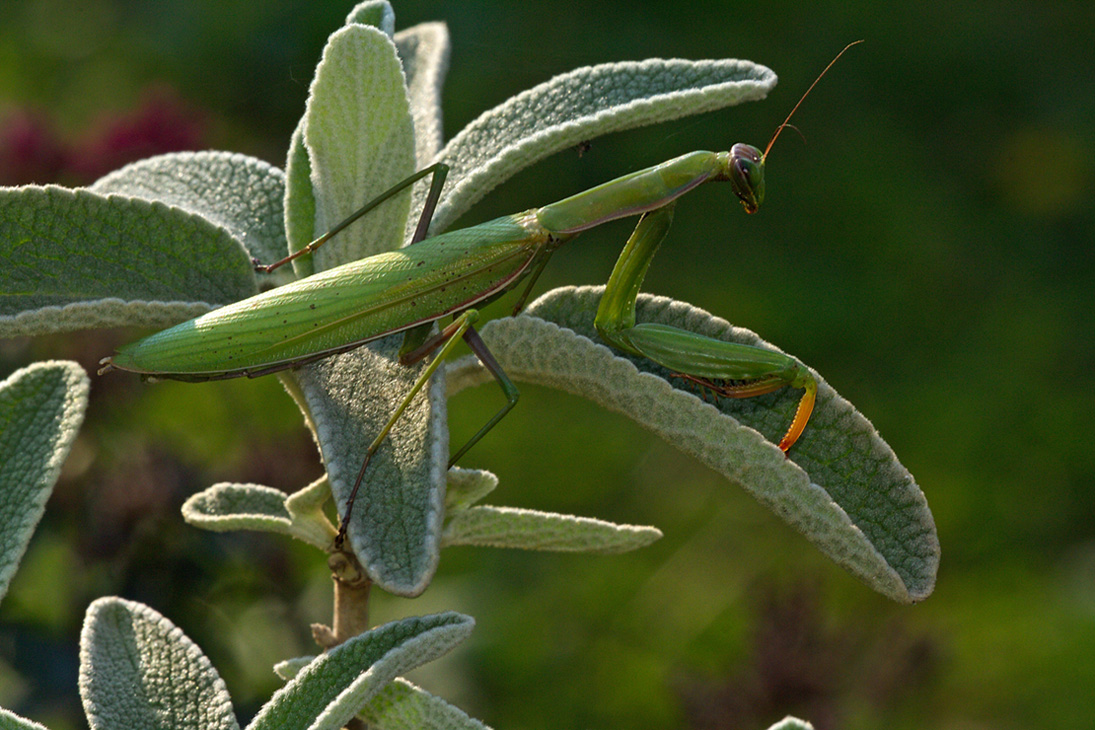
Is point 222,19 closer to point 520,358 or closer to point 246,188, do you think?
point 246,188

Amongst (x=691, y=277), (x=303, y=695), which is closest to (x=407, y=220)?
(x=303, y=695)

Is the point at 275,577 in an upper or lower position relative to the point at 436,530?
lower

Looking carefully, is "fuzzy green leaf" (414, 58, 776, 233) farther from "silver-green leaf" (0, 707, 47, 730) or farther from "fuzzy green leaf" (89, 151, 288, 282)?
"silver-green leaf" (0, 707, 47, 730)

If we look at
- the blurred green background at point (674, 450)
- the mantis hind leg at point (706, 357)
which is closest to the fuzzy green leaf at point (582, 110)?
the mantis hind leg at point (706, 357)

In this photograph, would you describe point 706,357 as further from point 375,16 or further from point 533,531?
point 375,16

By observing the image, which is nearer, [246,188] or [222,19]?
[246,188]

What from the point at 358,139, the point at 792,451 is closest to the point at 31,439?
the point at 358,139
